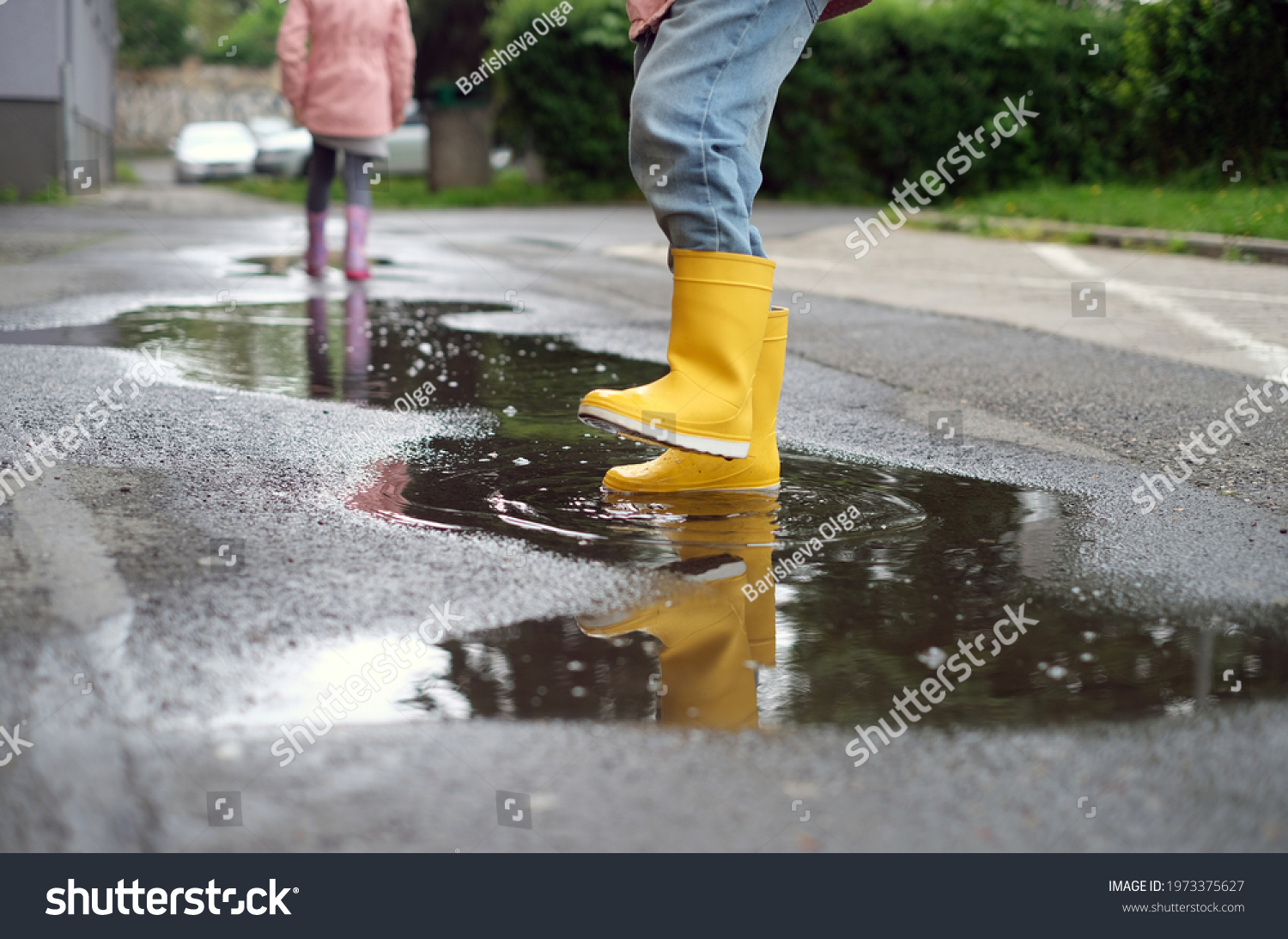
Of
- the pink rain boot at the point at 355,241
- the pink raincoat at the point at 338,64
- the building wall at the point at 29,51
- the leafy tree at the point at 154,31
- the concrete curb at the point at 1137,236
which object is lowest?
the pink rain boot at the point at 355,241

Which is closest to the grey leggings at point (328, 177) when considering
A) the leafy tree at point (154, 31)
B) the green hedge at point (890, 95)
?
the green hedge at point (890, 95)

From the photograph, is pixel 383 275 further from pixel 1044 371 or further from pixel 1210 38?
pixel 1210 38

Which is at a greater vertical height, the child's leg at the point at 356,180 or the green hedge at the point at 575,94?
the green hedge at the point at 575,94

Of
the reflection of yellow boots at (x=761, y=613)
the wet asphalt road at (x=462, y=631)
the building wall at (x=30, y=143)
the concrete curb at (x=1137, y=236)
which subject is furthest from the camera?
the building wall at (x=30, y=143)

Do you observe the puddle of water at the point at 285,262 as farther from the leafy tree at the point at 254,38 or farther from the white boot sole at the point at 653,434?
the leafy tree at the point at 254,38

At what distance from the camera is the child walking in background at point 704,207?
2.74 metres

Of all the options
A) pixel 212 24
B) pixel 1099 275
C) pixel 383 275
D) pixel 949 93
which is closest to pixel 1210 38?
pixel 949 93

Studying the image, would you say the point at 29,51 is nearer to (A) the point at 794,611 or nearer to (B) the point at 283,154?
(A) the point at 794,611

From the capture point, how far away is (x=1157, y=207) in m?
12.3

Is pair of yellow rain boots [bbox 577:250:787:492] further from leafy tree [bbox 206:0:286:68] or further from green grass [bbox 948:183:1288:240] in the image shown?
leafy tree [bbox 206:0:286:68]

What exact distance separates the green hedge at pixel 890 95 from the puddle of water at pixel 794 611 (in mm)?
14439

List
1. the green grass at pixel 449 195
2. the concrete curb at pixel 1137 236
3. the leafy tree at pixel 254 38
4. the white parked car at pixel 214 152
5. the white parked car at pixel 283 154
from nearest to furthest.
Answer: the concrete curb at pixel 1137 236
the green grass at pixel 449 195
the white parked car at pixel 283 154
the white parked car at pixel 214 152
the leafy tree at pixel 254 38

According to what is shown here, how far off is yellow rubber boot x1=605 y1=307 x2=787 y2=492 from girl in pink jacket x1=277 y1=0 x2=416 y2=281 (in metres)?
5.06

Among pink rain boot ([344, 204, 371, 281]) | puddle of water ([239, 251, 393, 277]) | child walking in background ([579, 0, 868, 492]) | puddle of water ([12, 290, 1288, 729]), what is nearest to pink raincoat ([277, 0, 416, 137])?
pink rain boot ([344, 204, 371, 281])
